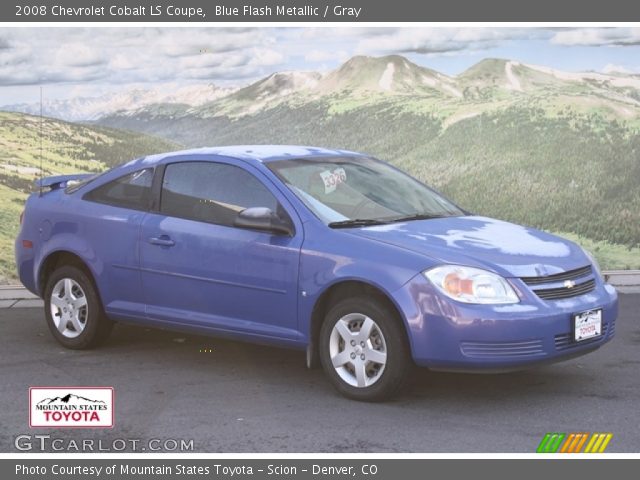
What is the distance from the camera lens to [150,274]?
8.60 metres

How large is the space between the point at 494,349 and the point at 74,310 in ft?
11.4

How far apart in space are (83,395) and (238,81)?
695 centimetres

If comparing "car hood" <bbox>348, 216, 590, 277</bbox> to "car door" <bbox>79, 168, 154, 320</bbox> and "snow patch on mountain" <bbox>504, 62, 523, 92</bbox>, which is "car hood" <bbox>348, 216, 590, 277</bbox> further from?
"snow patch on mountain" <bbox>504, 62, 523, 92</bbox>

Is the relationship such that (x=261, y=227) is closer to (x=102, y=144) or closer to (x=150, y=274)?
(x=150, y=274)

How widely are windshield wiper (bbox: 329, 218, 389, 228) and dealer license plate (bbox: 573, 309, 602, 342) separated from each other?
1.38m

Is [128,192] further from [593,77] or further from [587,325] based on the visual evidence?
[593,77]

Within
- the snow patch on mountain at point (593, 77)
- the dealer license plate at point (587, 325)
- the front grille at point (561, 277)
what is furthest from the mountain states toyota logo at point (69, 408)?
the snow patch on mountain at point (593, 77)

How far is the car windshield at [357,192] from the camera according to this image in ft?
26.3

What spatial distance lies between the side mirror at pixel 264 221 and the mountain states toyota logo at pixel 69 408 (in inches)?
52.9

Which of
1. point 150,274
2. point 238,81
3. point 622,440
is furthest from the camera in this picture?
point 238,81

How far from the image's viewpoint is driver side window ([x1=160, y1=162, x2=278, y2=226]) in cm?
824

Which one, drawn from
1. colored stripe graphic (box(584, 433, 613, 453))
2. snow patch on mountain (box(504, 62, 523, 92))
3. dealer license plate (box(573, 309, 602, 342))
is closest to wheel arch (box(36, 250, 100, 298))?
dealer license plate (box(573, 309, 602, 342))

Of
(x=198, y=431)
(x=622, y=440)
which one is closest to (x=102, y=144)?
(x=198, y=431)

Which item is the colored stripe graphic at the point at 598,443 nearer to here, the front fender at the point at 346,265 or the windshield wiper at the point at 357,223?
the front fender at the point at 346,265
